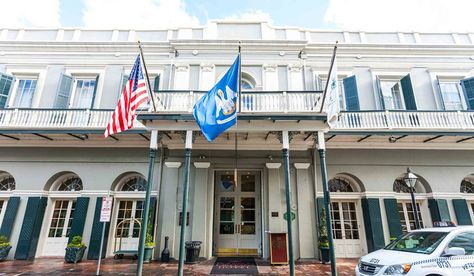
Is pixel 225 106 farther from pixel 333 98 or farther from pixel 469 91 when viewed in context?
pixel 469 91

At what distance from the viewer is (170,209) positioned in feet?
32.5

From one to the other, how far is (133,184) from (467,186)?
581 inches

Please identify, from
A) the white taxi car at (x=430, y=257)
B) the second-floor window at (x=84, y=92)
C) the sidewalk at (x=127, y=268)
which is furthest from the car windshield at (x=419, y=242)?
the second-floor window at (x=84, y=92)

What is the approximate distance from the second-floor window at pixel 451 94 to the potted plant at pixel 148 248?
13850 millimetres

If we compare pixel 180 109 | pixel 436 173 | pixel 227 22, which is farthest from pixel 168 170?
pixel 436 173

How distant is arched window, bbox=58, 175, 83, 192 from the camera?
1091 cm

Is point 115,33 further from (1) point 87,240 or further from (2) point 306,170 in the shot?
(2) point 306,170

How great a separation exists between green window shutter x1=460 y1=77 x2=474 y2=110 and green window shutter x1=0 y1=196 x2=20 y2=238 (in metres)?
19.9

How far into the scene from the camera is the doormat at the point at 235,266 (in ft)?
25.4

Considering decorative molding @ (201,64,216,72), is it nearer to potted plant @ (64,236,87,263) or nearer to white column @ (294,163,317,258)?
white column @ (294,163,317,258)

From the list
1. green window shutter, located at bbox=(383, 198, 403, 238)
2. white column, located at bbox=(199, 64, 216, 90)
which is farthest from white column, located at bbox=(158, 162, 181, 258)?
green window shutter, located at bbox=(383, 198, 403, 238)

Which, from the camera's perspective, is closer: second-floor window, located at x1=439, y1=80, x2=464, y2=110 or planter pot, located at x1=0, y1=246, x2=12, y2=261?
planter pot, located at x1=0, y1=246, x2=12, y2=261

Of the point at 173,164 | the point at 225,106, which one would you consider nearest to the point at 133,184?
the point at 173,164

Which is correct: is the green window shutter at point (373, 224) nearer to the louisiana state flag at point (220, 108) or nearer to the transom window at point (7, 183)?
the louisiana state flag at point (220, 108)
